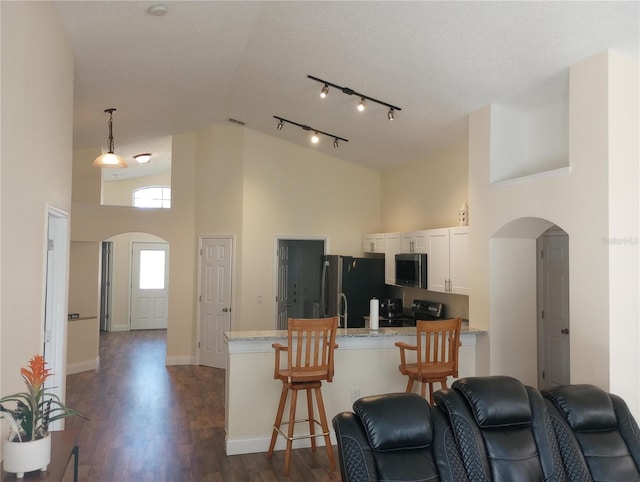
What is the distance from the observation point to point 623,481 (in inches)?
103

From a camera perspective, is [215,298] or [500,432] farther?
[215,298]

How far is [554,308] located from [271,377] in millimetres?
3276

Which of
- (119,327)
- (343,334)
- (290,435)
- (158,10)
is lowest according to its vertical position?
(119,327)

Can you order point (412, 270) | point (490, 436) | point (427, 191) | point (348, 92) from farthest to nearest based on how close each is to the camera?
point (427, 191) → point (412, 270) → point (348, 92) → point (490, 436)

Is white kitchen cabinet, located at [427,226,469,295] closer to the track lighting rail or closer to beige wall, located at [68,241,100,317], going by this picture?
the track lighting rail

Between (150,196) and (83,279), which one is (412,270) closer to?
(83,279)

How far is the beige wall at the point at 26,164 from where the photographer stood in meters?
2.36

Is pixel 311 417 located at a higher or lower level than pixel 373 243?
lower

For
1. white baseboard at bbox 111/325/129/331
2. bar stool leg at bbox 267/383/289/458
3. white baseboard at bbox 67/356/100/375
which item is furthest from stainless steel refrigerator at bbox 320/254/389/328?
white baseboard at bbox 111/325/129/331

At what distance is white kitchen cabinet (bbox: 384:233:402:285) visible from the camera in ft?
22.0

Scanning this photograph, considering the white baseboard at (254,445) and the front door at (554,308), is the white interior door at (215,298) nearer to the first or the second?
the white baseboard at (254,445)

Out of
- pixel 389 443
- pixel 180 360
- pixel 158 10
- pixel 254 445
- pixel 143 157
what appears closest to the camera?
pixel 389 443

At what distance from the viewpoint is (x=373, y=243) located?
752 cm

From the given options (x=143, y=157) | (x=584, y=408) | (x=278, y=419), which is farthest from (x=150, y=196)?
(x=584, y=408)
